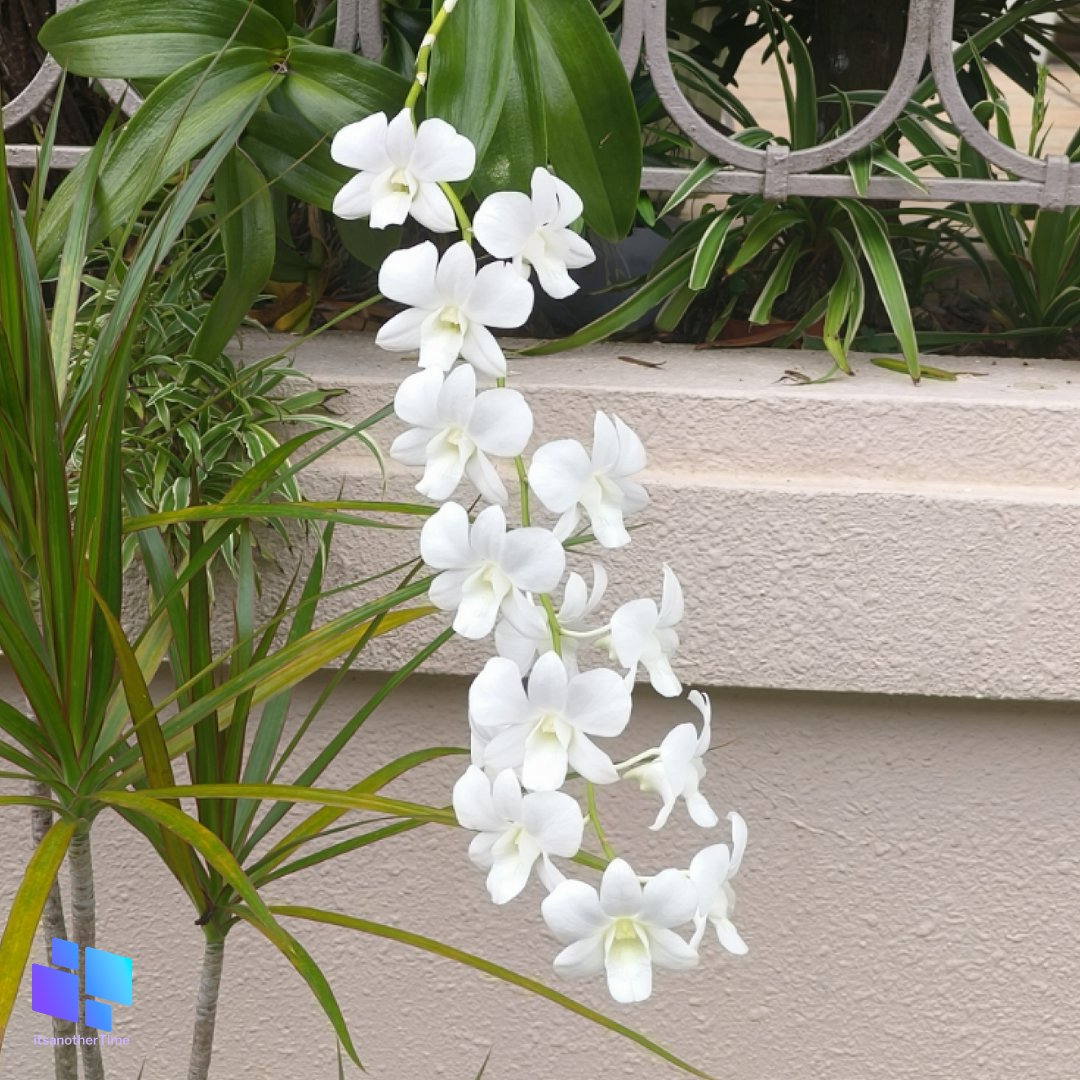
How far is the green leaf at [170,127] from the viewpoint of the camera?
1136 millimetres

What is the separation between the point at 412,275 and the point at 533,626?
9.6 inches

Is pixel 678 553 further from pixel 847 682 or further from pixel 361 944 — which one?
pixel 361 944

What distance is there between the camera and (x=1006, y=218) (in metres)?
1.60

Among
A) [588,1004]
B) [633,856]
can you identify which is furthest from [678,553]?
[588,1004]

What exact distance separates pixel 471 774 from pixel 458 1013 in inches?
36.0

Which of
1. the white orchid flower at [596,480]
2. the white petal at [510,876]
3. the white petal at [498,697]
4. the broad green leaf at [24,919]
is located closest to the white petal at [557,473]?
the white orchid flower at [596,480]

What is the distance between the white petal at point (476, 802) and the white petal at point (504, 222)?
1.14 feet

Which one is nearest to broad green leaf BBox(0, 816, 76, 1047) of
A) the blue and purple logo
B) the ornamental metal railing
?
the blue and purple logo

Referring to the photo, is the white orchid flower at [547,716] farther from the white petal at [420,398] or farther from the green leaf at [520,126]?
the green leaf at [520,126]

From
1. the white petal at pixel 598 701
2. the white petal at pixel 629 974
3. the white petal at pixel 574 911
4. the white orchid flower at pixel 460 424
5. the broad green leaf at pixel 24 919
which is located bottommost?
the broad green leaf at pixel 24 919

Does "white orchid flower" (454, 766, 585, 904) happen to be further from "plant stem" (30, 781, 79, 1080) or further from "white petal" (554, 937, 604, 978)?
"plant stem" (30, 781, 79, 1080)

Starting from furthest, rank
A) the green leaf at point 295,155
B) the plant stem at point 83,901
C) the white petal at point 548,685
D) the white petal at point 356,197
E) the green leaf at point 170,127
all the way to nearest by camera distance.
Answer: the green leaf at point 295,155
the green leaf at point 170,127
the plant stem at point 83,901
the white petal at point 356,197
the white petal at point 548,685

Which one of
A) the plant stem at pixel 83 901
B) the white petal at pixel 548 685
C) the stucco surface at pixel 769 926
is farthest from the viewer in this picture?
the stucco surface at pixel 769 926

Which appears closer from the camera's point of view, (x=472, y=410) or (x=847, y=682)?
(x=472, y=410)
